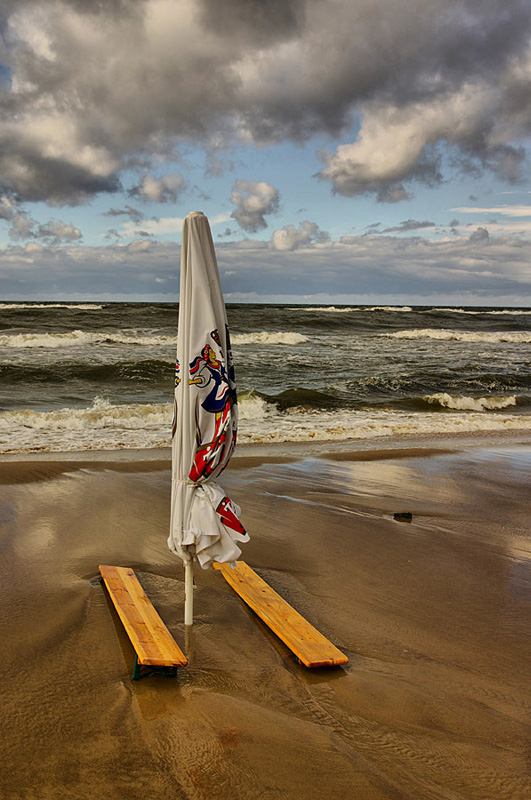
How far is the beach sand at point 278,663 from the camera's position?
2.39 m

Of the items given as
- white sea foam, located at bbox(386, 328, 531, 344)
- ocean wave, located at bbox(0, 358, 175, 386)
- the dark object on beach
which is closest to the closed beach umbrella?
the dark object on beach

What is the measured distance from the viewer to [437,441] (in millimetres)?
10492

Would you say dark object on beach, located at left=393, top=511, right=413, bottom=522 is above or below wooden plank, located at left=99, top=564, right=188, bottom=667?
below

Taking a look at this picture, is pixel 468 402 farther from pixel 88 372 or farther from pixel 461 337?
pixel 461 337

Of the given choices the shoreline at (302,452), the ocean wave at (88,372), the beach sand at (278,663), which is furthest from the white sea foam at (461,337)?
the beach sand at (278,663)

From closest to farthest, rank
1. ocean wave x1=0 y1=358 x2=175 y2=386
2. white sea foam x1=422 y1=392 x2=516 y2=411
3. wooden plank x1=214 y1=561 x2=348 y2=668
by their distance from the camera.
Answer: wooden plank x1=214 y1=561 x2=348 y2=668
white sea foam x1=422 y1=392 x2=516 y2=411
ocean wave x1=0 y1=358 x2=175 y2=386

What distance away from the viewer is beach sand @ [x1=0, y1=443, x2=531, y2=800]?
7.83 ft

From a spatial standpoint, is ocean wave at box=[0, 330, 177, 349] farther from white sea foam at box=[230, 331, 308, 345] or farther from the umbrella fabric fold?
the umbrella fabric fold

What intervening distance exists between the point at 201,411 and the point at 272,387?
13611mm

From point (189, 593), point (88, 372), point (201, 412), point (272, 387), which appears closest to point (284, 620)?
point (189, 593)

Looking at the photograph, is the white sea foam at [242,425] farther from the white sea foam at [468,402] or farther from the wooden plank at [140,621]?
the wooden plank at [140,621]

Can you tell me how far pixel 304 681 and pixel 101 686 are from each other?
43.8 inches

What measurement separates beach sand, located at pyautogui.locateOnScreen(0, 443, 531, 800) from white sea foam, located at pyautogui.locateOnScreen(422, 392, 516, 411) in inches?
348

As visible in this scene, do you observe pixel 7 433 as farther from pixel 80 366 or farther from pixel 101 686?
pixel 80 366
